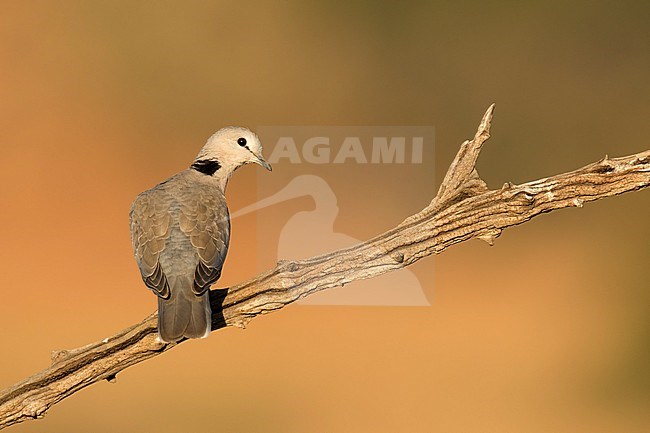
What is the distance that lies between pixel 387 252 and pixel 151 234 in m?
1.07

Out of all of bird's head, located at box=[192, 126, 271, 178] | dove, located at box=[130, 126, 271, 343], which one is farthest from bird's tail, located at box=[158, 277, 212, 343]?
bird's head, located at box=[192, 126, 271, 178]

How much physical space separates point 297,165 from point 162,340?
5.70m

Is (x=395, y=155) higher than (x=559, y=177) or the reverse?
higher

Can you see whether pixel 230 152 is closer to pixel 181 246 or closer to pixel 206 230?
pixel 206 230

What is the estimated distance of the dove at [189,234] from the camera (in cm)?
335

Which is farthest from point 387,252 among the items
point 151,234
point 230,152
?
point 230,152

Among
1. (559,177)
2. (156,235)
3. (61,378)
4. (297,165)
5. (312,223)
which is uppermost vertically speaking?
(297,165)

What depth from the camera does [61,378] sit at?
3.46m

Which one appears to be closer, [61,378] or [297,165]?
[61,378]

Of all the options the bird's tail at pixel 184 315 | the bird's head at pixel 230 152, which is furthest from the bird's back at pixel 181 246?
the bird's head at pixel 230 152

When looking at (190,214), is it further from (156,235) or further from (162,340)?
(162,340)

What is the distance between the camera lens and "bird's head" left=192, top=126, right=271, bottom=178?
4.20 metres

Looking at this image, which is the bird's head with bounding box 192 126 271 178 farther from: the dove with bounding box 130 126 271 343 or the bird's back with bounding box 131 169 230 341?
the bird's back with bounding box 131 169 230 341

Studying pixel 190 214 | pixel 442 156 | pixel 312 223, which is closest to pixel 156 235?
pixel 190 214
